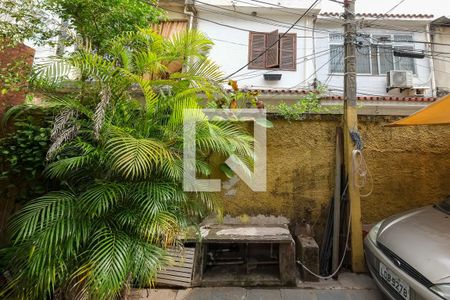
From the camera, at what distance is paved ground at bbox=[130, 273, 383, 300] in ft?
9.04

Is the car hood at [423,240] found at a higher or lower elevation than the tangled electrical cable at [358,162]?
lower

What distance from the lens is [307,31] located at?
326 inches

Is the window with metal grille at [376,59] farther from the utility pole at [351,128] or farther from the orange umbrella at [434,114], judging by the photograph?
the orange umbrella at [434,114]

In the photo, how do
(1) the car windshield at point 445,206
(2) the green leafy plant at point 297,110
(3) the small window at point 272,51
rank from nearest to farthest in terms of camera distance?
1. (1) the car windshield at point 445,206
2. (2) the green leafy plant at point 297,110
3. (3) the small window at point 272,51

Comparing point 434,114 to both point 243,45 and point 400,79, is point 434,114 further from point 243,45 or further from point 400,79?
point 243,45

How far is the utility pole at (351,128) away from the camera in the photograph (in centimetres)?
324

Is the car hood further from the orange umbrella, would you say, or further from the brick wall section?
the brick wall section

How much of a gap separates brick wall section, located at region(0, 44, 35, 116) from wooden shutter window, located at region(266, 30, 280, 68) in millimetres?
6190

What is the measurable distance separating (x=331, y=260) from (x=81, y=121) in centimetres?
342

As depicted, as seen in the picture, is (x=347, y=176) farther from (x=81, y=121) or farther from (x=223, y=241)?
(x=81, y=121)

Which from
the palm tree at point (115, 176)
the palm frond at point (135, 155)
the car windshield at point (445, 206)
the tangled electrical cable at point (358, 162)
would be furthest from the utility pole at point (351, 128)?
the palm frond at point (135, 155)

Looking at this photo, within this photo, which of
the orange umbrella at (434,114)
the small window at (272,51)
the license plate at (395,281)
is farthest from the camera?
the small window at (272,51)

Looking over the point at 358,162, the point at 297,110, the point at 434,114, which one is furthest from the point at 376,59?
the point at 358,162

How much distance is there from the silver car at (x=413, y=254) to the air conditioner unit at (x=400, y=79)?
6044mm
